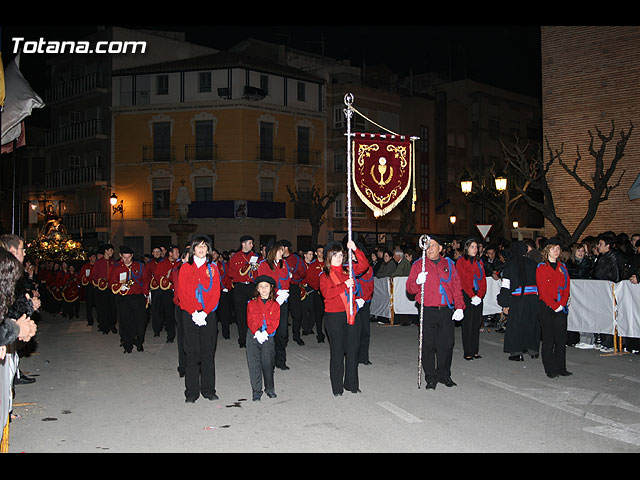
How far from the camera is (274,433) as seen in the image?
6625 mm

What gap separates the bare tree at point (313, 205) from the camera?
138ft

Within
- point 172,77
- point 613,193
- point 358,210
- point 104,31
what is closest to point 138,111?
point 172,77

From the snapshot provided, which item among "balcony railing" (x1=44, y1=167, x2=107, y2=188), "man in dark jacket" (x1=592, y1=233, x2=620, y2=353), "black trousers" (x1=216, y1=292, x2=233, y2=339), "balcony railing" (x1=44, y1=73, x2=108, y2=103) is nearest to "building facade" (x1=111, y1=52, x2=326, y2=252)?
"balcony railing" (x1=44, y1=167, x2=107, y2=188)

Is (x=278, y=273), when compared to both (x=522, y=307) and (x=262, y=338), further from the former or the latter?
(x=522, y=307)

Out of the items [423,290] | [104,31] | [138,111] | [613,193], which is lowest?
[423,290]

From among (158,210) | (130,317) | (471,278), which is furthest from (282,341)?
(158,210)

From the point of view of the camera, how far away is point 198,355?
27.3 feet

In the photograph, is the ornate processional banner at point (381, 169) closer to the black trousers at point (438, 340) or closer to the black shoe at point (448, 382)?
the black trousers at point (438, 340)

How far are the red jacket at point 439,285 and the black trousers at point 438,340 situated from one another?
12 centimetres

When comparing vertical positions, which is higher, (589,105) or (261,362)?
(589,105)

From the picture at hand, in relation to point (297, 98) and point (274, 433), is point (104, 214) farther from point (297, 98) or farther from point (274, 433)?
point (274, 433)

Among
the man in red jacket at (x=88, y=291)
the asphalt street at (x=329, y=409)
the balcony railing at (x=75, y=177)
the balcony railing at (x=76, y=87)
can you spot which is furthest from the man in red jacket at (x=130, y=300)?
the balcony railing at (x=76, y=87)

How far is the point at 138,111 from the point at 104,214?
23.5 feet

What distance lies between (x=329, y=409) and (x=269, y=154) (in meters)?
36.4
